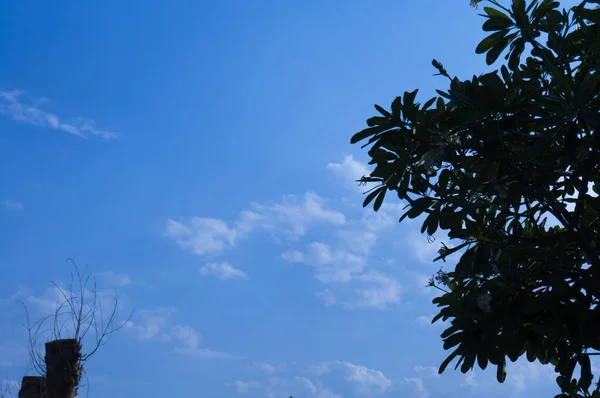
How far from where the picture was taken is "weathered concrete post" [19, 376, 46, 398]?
5910mm

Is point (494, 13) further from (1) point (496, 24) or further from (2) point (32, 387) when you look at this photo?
(2) point (32, 387)

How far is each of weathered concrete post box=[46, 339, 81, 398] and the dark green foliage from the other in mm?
3312

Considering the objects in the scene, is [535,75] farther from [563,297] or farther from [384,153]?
[563,297]

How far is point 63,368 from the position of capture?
5746 millimetres

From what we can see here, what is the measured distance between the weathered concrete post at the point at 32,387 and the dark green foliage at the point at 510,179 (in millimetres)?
3764

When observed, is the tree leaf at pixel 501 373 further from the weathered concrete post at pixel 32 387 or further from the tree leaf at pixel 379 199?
the weathered concrete post at pixel 32 387

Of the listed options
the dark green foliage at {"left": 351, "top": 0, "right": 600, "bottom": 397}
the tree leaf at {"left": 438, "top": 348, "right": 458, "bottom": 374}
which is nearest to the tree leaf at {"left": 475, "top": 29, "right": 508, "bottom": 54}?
the dark green foliage at {"left": 351, "top": 0, "right": 600, "bottom": 397}

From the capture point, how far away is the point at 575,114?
12.5ft

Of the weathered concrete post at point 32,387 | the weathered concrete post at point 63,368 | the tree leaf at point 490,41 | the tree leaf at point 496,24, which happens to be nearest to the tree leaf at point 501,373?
the tree leaf at point 490,41

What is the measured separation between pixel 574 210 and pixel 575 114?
130cm

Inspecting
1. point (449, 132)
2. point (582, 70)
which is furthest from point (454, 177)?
point (582, 70)

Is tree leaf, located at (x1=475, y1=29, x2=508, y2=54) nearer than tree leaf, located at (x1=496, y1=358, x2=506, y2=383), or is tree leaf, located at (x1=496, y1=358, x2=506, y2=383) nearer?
tree leaf, located at (x1=475, y1=29, x2=508, y2=54)

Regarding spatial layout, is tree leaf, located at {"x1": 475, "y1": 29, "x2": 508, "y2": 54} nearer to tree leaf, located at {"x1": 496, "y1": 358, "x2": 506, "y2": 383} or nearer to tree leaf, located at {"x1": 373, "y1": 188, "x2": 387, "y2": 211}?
tree leaf, located at {"x1": 373, "y1": 188, "x2": 387, "y2": 211}

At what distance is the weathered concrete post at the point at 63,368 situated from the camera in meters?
5.67
